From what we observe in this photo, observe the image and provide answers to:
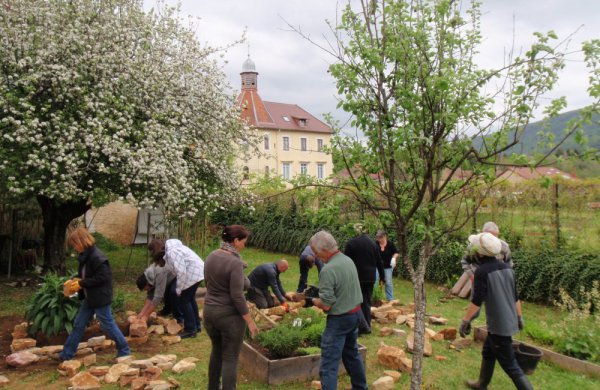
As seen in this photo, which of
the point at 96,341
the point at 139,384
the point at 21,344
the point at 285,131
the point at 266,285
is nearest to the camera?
the point at 139,384

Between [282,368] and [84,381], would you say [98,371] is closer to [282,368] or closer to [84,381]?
[84,381]

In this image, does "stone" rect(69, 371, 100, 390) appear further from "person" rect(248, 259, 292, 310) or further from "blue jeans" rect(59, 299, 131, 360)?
"person" rect(248, 259, 292, 310)

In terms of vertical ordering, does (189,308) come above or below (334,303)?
below

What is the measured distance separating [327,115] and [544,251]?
7.90 m

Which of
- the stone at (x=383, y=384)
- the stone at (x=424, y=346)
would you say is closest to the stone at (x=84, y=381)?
the stone at (x=383, y=384)

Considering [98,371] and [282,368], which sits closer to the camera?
[282,368]

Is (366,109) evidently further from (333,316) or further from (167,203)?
(167,203)

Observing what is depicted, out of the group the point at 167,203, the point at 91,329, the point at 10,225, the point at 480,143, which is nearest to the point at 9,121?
the point at 167,203

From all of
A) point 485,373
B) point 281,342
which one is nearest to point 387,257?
point 485,373

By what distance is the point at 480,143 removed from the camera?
4332 mm

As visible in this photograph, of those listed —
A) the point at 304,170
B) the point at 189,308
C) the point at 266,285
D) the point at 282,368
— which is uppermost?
the point at 304,170

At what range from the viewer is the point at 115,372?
5.77 meters

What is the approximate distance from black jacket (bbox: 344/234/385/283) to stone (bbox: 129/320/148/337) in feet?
10.7

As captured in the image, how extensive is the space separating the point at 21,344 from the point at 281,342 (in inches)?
145
